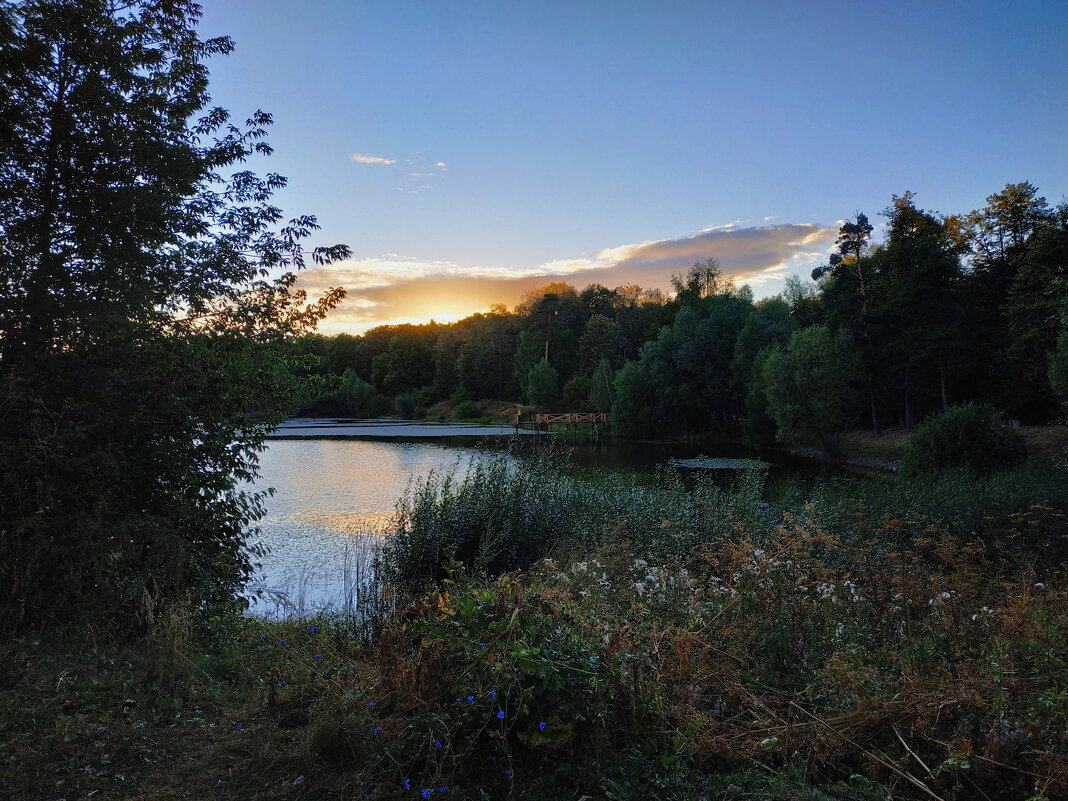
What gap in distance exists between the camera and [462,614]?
319cm

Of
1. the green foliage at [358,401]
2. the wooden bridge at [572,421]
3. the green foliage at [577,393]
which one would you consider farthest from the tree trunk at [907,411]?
the green foliage at [358,401]

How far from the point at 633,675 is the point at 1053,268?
33793 millimetres

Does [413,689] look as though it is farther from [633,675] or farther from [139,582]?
[139,582]

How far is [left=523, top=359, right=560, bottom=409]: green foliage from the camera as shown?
69125 millimetres

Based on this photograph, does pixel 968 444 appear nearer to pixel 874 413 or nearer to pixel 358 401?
pixel 874 413

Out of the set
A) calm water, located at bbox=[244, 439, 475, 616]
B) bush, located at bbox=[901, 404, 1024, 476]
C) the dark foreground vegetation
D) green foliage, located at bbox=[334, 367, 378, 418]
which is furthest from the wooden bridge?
the dark foreground vegetation

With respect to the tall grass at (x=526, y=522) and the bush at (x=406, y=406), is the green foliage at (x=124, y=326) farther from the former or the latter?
the bush at (x=406, y=406)

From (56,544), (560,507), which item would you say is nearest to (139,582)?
(56,544)

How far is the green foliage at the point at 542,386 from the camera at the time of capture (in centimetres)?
6912

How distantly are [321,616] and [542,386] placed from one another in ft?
204

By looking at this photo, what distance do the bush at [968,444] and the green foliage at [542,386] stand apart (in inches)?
2008

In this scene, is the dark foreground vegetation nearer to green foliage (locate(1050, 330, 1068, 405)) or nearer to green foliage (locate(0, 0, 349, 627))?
green foliage (locate(0, 0, 349, 627))

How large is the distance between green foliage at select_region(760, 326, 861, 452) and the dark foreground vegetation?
2355 centimetres

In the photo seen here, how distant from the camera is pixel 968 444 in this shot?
59.9 ft
